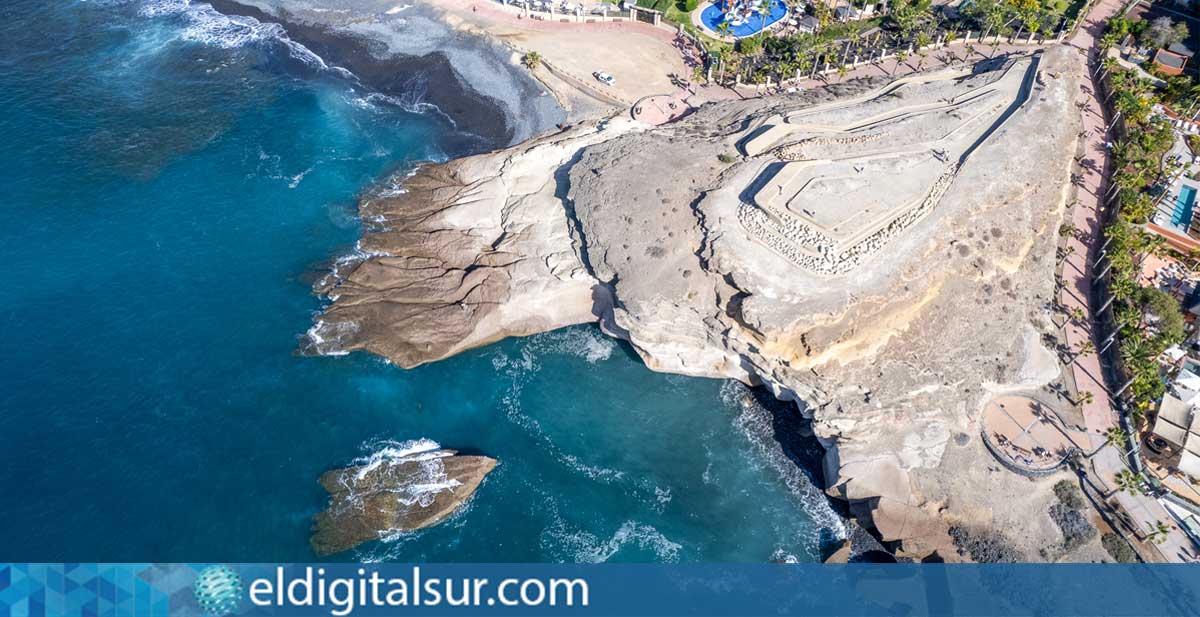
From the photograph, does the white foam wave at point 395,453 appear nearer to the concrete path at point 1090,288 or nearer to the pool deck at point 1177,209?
the concrete path at point 1090,288

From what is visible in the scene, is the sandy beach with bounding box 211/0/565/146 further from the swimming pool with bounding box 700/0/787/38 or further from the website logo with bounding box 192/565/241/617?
the website logo with bounding box 192/565/241/617

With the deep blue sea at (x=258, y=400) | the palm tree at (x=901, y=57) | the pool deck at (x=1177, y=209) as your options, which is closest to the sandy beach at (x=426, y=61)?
the deep blue sea at (x=258, y=400)

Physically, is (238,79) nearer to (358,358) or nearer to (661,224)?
(358,358)

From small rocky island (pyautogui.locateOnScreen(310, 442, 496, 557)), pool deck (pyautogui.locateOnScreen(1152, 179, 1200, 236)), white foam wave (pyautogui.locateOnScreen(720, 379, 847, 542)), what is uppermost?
pool deck (pyautogui.locateOnScreen(1152, 179, 1200, 236))

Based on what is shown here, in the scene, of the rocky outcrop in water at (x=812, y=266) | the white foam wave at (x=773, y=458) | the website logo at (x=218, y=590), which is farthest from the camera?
the rocky outcrop in water at (x=812, y=266)

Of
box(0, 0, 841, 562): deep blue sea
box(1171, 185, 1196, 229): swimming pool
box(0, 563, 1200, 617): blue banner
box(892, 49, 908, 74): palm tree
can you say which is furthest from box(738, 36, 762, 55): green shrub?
box(0, 563, 1200, 617): blue banner

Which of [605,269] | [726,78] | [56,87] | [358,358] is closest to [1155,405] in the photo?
[605,269]
